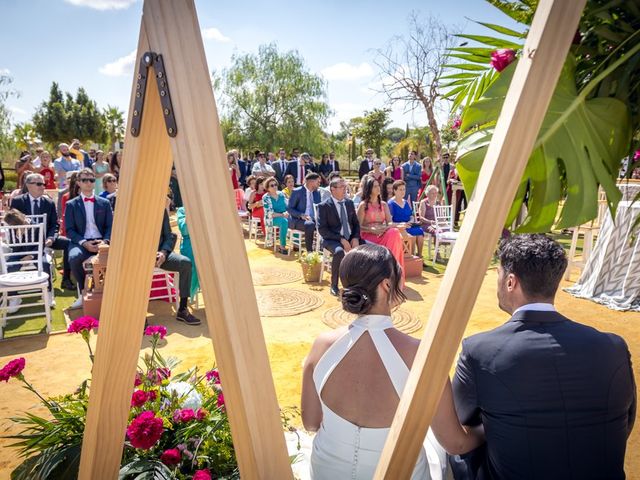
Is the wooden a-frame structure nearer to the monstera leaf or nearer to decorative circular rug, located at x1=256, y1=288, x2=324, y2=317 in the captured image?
the monstera leaf

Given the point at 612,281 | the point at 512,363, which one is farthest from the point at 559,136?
the point at 612,281

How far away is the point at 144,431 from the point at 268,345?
319 cm

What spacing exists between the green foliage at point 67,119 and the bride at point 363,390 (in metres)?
49.4

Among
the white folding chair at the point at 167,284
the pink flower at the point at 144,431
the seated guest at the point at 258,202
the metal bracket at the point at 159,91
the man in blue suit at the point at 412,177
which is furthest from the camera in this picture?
the man in blue suit at the point at 412,177

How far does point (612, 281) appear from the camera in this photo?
6.36 meters

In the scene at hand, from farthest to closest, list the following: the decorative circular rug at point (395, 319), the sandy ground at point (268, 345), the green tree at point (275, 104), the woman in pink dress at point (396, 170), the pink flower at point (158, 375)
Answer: the green tree at point (275, 104) → the woman in pink dress at point (396, 170) → the decorative circular rug at point (395, 319) → the sandy ground at point (268, 345) → the pink flower at point (158, 375)

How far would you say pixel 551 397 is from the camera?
1.59 metres

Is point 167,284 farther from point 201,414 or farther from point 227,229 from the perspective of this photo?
point 227,229

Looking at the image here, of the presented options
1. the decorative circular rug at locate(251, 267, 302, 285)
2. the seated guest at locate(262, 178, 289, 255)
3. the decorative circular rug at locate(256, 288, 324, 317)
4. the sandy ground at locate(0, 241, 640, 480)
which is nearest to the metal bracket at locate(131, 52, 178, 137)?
the sandy ground at locate(0, 241, 640, 480)

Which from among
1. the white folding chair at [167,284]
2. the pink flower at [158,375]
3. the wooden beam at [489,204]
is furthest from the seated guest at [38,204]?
the wooden beam at [489,204]

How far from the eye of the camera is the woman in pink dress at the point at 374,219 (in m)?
6.87

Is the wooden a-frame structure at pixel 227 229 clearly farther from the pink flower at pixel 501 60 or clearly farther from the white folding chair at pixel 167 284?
the white folding chair at pixel 167 284

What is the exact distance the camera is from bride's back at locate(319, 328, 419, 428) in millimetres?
1763

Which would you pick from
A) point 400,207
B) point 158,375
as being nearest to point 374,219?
point 400,207
